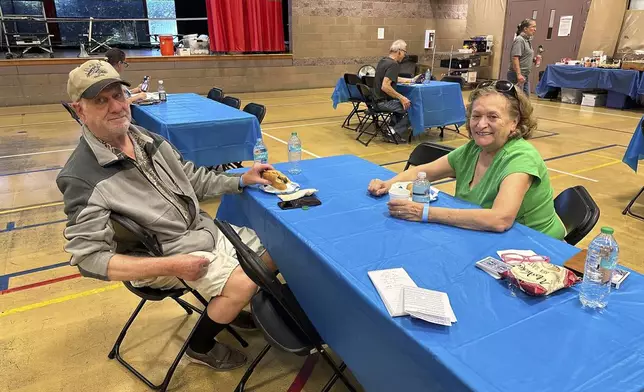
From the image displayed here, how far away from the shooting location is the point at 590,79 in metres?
8.91

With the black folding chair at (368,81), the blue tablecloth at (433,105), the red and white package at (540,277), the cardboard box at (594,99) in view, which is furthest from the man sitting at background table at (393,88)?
the cardboard box at (594,99)

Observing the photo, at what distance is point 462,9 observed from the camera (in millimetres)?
12938

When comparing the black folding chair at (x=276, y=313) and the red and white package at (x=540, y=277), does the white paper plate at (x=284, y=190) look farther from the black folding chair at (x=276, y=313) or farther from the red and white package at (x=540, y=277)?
the red and white package at (x=540, y=277)

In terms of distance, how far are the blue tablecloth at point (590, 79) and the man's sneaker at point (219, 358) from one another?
30.1ft

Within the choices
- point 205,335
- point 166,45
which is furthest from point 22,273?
point 166,45

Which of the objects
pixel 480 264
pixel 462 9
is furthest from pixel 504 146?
pixel 462 9

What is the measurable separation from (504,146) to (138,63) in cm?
906

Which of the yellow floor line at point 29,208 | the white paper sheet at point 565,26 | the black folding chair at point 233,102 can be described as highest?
the white paper sheet at point 565,26

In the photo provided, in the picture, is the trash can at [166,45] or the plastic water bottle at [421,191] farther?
the trash can at [166,45]

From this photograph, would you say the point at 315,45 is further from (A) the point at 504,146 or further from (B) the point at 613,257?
(B) the point at 613,257

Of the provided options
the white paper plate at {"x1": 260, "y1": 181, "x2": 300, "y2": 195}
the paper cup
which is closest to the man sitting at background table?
the white paper plate at {"x1": 260, "y1": 181, "x2": 300, "y2": 195}

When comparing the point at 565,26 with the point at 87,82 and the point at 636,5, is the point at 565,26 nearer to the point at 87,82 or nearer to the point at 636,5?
the point at 636,5

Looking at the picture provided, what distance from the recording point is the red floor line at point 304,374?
198 cm

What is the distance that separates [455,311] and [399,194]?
73cm
